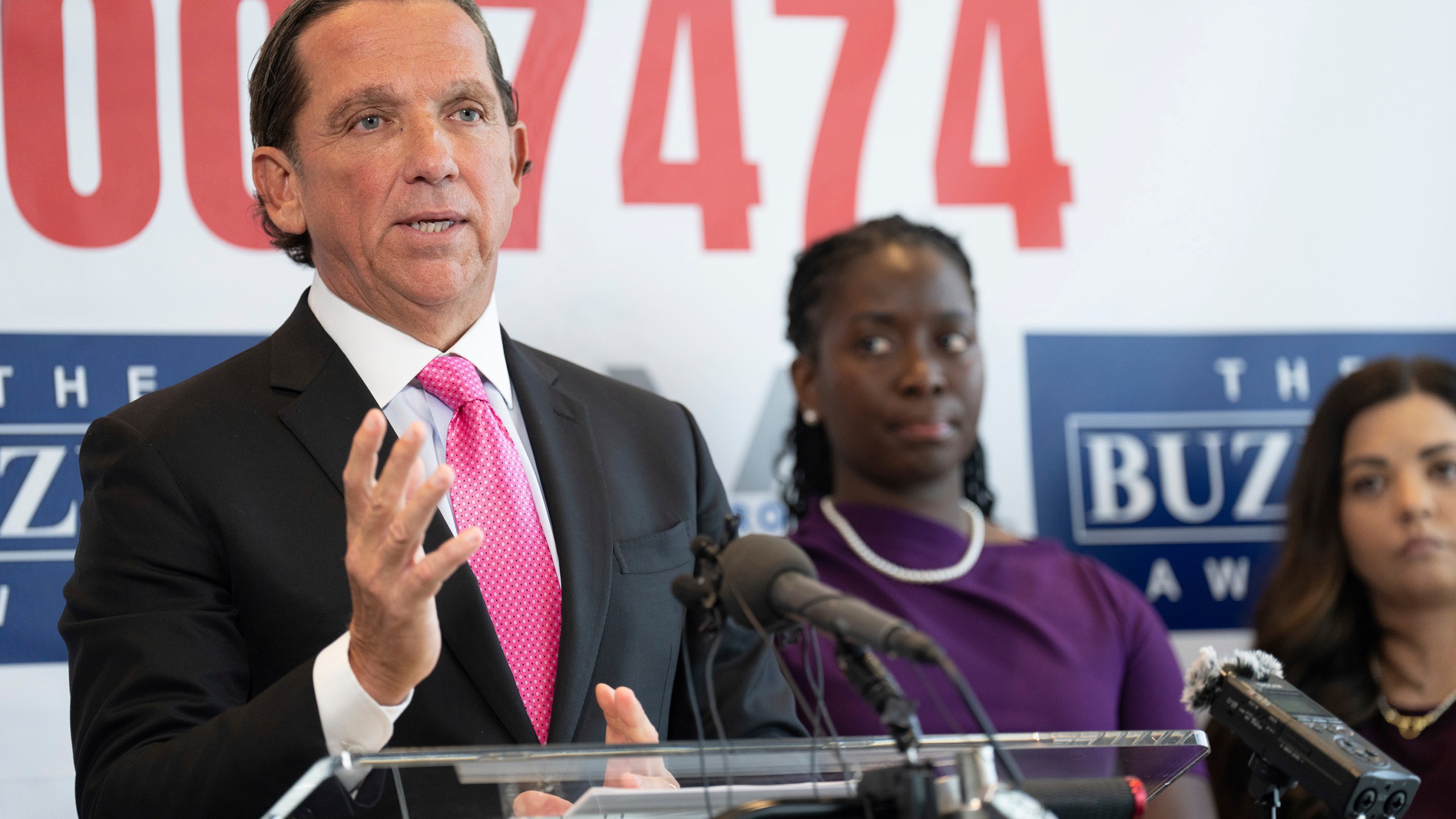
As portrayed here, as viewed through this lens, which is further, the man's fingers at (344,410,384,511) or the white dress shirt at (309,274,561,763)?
the white dress shirt at (309,274,561,763)

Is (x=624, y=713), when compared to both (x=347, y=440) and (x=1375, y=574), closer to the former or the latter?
(x=347, y=440)

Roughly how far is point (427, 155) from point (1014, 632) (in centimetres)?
135

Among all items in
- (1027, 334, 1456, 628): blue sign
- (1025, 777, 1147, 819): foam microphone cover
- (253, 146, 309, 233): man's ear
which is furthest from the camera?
(1027, 334, 1456, 628): blue sign

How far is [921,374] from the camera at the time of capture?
250 centimetres

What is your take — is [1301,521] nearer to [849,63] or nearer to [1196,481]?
[1196,481]

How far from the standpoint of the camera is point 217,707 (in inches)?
55.6

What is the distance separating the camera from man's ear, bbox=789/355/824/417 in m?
2.66

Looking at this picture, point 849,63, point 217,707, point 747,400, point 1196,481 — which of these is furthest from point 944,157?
point 217,707

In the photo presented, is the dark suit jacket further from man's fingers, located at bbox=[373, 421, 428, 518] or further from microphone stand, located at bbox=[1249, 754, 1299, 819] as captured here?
microphone stand, located at bbox=[1249, 754, 1299, 819]

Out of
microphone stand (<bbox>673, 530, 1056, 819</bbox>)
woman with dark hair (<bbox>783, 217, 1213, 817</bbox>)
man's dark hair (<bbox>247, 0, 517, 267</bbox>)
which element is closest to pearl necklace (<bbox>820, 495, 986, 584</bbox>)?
woman with dark hair (<bbox>783, 217, 1213, 817</bbox>)

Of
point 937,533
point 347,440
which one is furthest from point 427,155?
point 937,533

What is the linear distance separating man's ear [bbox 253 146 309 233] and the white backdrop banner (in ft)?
2.44

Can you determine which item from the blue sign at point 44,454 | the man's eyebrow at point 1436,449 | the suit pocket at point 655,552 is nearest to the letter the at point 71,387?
the blue sign at point 44,454

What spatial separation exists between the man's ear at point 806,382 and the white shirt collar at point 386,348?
3.24 ft
